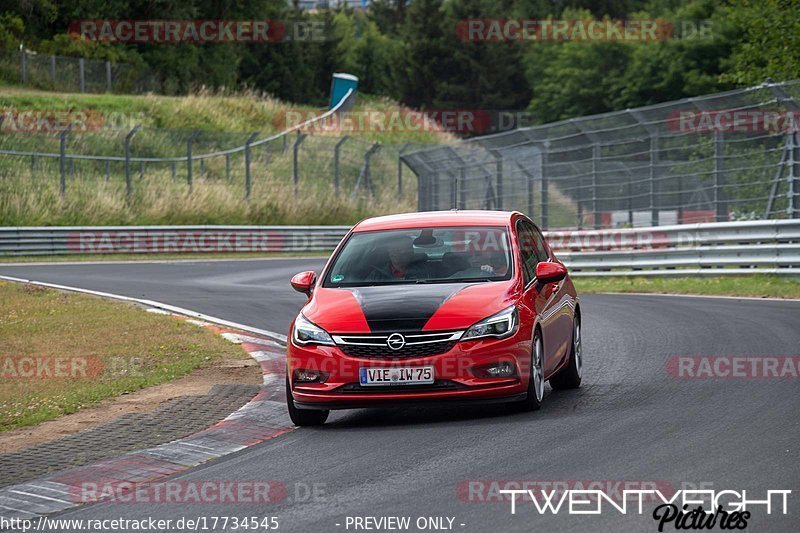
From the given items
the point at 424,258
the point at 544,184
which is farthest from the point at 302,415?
the point at 544,184

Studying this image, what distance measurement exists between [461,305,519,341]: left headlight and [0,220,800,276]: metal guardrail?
1194 centimetres

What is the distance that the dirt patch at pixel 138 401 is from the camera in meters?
9.39

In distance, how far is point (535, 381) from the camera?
941 centimetres

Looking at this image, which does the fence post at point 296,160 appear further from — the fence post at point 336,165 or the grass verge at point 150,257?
the grass verge at point 150,257

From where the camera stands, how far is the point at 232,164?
4484 centimetres

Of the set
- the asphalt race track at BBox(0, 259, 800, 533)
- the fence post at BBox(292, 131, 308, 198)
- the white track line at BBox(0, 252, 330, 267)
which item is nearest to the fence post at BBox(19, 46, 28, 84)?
the fence post at BBox(292, 131, 308, 198)

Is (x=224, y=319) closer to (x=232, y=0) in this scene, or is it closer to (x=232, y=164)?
(x=232, y=164)

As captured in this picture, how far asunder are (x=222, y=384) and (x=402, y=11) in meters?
128

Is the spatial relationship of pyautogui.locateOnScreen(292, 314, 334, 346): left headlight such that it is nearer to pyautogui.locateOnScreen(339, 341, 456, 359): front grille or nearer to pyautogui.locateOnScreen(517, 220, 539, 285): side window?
pyautogui.locateOnScreen(339, 341, 456, 359): front grille

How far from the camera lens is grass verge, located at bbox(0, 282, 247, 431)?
36.3ft

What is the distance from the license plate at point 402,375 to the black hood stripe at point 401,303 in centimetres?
27

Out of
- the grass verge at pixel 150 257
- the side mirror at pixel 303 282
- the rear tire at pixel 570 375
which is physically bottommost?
the grass verge at pixel 150 257

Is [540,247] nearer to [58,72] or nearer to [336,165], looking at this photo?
[336,165]

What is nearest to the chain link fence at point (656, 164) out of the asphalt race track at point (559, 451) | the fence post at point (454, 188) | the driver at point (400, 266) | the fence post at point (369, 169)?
the fence post at point (454, 188)
